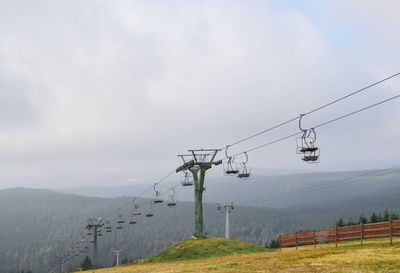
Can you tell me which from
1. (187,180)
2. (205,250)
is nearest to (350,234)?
(205,250)

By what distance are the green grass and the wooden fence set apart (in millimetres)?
5375

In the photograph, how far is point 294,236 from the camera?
159 ft

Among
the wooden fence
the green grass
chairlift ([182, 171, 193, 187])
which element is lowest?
the green grass

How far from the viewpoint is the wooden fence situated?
36188 millimetres

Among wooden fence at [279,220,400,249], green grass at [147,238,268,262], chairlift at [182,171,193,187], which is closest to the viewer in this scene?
wooden fence at [279,220,400,249]

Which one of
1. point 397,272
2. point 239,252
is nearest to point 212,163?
point 239,252

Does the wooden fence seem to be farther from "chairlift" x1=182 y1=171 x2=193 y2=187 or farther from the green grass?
"chairlift" x1=182 y1=171 x2=193 y2=187

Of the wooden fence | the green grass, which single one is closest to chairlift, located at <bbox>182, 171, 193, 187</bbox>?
the green grass

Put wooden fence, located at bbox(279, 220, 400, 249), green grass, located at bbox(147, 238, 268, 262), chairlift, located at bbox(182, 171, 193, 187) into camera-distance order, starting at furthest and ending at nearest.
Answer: chairlift, located at bbox(182, 171, 193, 187)
green grass, located at bbox(147, 238, 268, 262)
wooden fence, located at bbox(279, 220, 400, 249)

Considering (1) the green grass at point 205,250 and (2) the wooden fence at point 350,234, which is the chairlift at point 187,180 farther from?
(2) the wooden fence at point 350,234

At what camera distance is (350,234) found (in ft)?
133

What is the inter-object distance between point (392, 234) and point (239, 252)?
20103 millimetres

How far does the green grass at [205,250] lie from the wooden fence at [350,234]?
212 inches

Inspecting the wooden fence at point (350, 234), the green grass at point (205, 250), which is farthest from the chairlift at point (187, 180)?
the wooden fence at point (350, 234)
